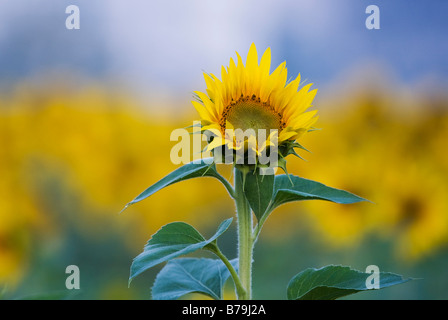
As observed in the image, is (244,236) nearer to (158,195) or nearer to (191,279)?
(191,279)

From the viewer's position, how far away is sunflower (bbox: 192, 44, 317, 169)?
0.51 m

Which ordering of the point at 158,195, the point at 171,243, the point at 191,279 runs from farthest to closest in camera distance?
the point at 158,195 → the point at 191,279 → the point at 171,243

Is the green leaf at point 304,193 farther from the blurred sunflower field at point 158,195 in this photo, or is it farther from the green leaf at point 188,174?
the blurred sunflower field at point 158,195

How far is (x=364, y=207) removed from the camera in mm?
1504

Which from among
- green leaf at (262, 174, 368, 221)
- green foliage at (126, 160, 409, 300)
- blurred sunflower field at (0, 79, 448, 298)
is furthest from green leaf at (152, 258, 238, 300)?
blurred sunflower field at (0, 79, 448, 298)

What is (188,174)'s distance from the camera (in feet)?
1.66

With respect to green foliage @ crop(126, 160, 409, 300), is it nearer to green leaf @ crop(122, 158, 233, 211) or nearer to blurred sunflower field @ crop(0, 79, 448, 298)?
green leaf @ crop(122, 158, 233, 211)

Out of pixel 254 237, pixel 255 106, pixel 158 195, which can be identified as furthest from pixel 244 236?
pixel 158 195

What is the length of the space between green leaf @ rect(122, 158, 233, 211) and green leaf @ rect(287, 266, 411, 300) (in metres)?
0.12

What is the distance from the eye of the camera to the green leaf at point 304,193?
52 centimetres

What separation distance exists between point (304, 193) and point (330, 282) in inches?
3.6

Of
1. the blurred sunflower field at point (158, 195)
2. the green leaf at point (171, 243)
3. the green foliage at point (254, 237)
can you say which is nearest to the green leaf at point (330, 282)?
the green foliage at point (254, 237)

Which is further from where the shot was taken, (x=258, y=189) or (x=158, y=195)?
(x=158, y=195)

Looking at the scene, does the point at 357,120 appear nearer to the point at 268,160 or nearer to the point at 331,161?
the point at 331,161
